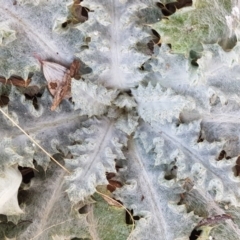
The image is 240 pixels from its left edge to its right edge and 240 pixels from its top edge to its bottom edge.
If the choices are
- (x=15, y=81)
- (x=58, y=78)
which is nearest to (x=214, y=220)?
(x=58, y=78)

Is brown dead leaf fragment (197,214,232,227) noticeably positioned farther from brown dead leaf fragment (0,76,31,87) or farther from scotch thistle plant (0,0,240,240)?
brown dead leaf fragment (0,76,31,87)

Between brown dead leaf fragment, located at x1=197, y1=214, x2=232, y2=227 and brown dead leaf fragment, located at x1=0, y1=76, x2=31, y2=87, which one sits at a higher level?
brown dead leaf fragment, located at x1=0, y1=76, x2=31, y2=87

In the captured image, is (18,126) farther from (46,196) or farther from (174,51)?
(174,51)

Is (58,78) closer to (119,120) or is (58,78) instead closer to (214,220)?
(119,120)

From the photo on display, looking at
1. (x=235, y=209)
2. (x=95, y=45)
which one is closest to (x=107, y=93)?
(x=95, y=45)

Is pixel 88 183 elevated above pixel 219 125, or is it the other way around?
pixel 219 125

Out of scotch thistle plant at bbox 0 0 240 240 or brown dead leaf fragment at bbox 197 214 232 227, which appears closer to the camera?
scotch thistle plant at bbox 0 0 240 240

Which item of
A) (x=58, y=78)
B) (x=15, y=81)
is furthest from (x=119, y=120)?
(x=15, y=81)

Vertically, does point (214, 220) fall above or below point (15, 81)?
below

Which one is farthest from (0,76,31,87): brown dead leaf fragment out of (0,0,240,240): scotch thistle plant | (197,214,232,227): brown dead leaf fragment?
(197,214,232,227): brown dead leaf fragment
